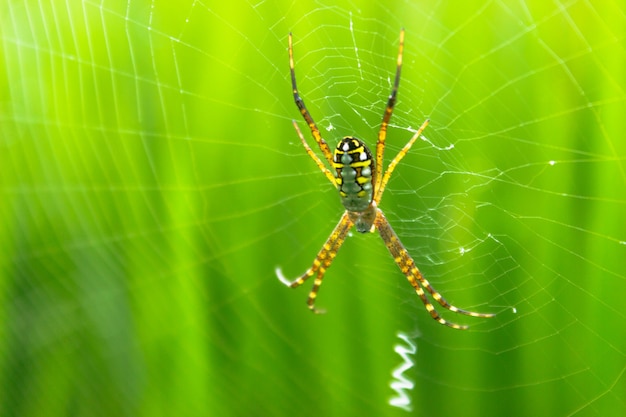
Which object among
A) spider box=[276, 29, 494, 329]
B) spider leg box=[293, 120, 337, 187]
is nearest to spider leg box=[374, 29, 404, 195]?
spider box=[276, 29, 494, 329]

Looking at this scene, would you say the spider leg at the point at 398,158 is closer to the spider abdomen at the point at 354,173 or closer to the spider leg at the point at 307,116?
the spider abdomen at the point at 354,173

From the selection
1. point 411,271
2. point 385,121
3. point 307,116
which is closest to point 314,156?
point 307,116

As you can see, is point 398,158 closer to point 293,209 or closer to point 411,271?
point 293,209

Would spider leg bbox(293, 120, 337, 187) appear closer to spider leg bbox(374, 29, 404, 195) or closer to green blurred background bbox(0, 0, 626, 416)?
green blurred background bbox(0, 0, 626, 416)

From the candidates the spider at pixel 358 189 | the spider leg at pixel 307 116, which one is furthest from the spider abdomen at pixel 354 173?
the spider leg at pixel 307 116

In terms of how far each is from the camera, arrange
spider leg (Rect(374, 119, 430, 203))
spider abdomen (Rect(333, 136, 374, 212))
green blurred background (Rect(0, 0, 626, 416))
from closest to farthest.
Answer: green blurred background (Rect(0, 0, 626, 416)) → spider leg (Rect(374, 119, 430, 203)) → spider abdomen (Rect(333, 136, 374, 212))

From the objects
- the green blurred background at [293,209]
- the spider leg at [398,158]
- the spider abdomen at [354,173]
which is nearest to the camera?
the green blurred background at [293,209]
